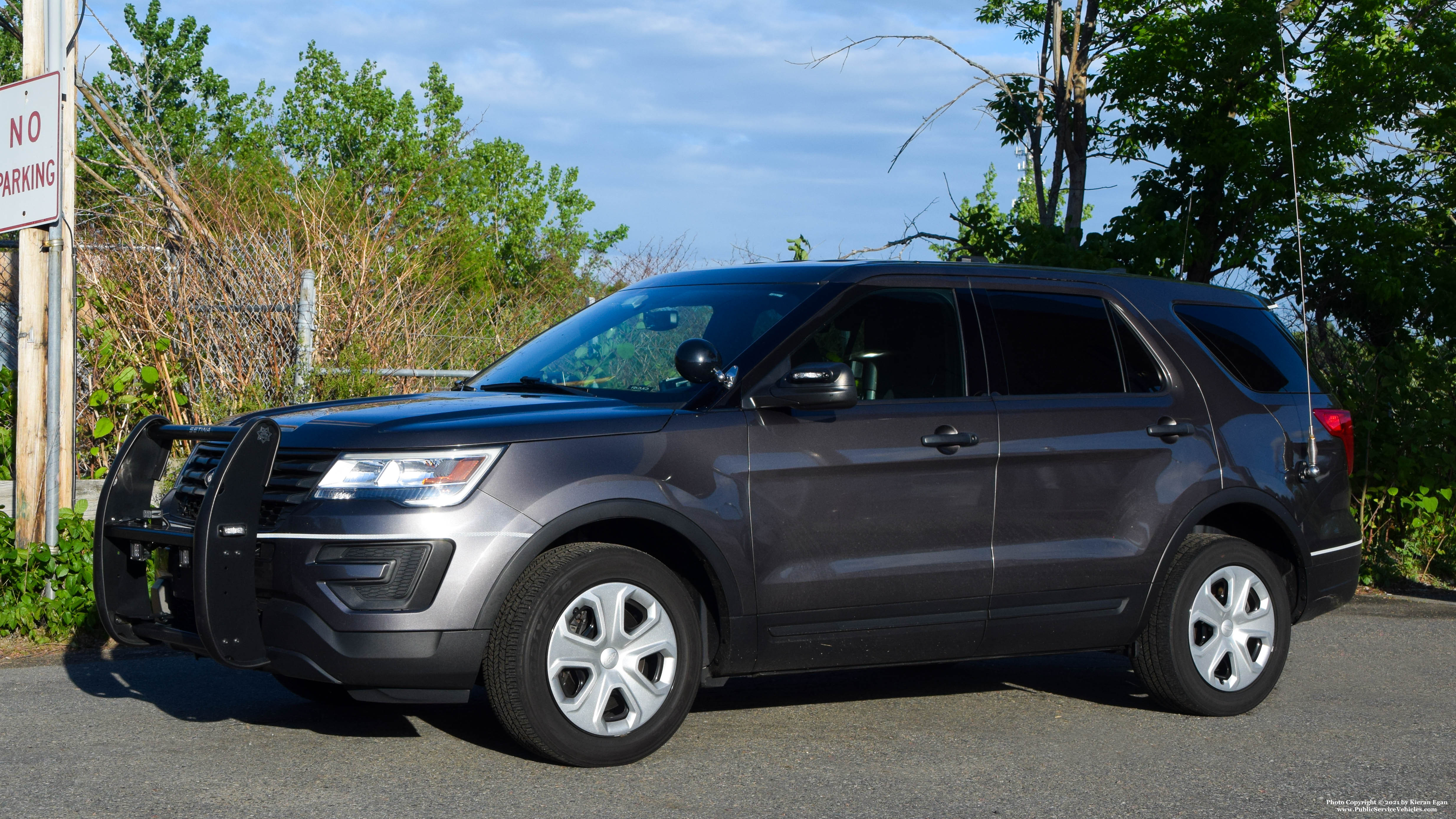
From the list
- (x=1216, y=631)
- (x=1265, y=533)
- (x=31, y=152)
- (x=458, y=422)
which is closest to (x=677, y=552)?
(x=458, y=422)

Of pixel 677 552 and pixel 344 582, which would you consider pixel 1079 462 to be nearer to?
pixel 677 552

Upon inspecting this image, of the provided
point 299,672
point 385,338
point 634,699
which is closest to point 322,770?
point 299,672

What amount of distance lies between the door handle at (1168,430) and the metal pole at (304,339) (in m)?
6.76

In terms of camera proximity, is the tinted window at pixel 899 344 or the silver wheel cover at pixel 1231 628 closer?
the tinted window at pixel 899 344

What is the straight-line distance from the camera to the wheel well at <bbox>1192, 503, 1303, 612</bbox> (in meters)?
6.31

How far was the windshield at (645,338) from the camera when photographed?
541cm

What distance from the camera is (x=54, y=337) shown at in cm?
766

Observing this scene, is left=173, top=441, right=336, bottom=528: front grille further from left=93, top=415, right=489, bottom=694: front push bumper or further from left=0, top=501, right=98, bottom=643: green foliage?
left=0, top=501, right=98, bottom=643: green foliage

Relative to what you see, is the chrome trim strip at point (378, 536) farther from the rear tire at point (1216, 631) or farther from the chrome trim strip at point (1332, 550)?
the chrome trim strip at point (1332, 550)

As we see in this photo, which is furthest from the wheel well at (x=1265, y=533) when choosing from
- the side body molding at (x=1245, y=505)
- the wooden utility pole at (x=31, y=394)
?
the wooden utility pole at (x=31, y=394)

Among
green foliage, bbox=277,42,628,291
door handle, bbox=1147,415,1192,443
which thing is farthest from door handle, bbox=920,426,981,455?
green foliage, bbox=277,42,628,291

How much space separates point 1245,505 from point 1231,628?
528 mm

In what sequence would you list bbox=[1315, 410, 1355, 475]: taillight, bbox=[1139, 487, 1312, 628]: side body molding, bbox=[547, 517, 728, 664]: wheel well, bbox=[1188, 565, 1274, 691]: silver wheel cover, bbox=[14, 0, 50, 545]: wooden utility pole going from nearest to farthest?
bbox=[547, 517, 728, 664]: wheel well < bbox=[1139, 487, 1312, 628]: side body molding < bbox=[1188, 565, 1274, 691]: silver wheel cover < bbox=[1315, 410, 1355, 475]: taillight < bbox=[14, 0, 50, 545]: wooden utility pole

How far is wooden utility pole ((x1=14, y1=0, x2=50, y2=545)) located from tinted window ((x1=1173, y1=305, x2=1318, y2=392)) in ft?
19.9
